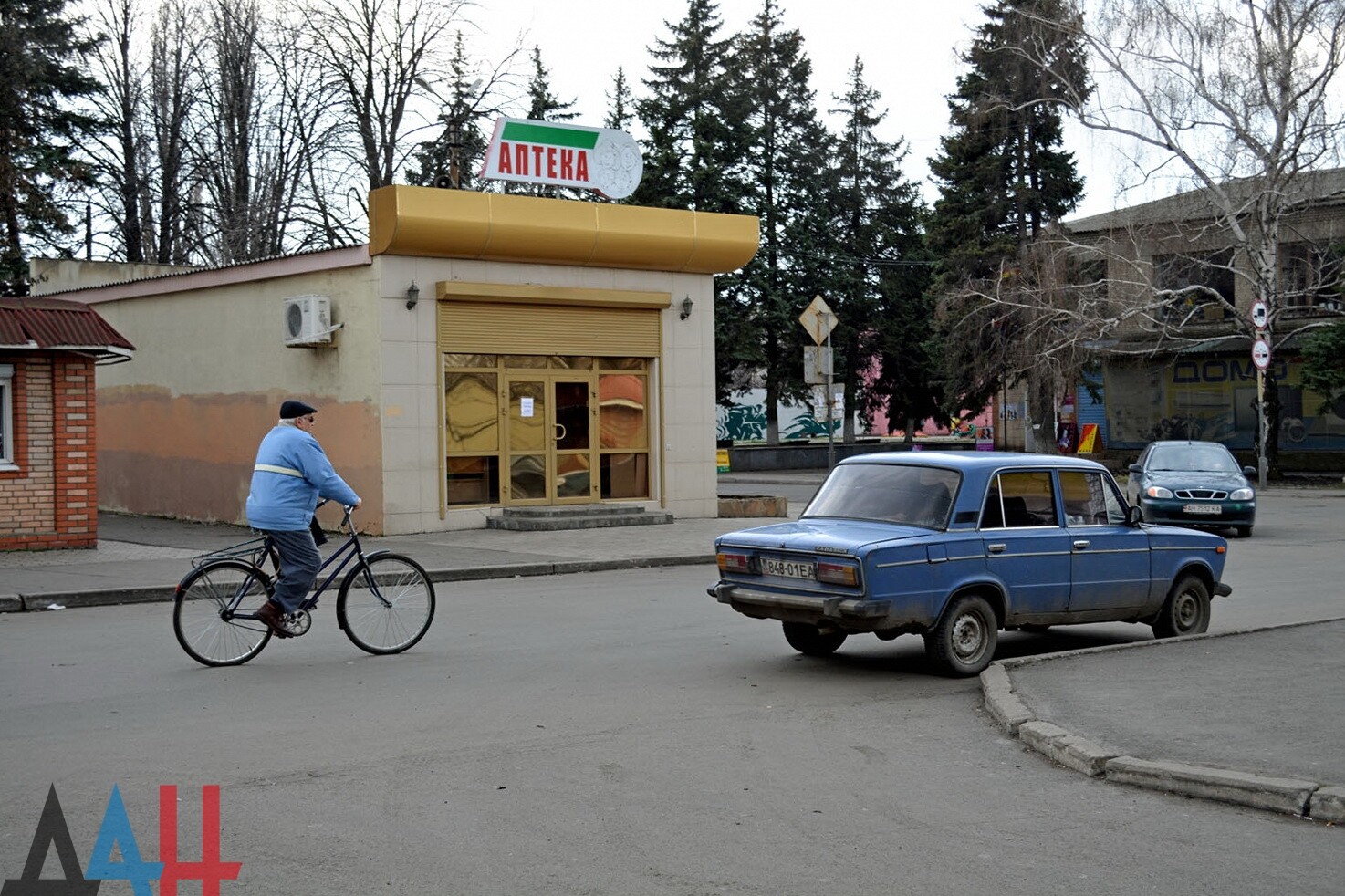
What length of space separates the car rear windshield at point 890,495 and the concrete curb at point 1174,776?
197 cm

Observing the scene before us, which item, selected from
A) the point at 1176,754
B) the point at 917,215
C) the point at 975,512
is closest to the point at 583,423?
the point at 975,512

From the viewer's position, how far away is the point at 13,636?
12.0m

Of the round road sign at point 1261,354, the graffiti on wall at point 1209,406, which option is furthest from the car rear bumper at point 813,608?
the graffiti on wall at point 1209,406

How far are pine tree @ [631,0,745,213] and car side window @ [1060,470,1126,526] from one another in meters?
Result: 39.7

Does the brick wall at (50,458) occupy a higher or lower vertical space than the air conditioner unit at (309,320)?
lower

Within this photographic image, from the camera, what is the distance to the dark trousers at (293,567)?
10.4 metres

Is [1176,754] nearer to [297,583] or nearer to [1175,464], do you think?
[297,583]

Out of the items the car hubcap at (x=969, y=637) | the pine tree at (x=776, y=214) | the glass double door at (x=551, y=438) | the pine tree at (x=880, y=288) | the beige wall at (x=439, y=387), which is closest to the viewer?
the car hubcap at (x=969, y=637)

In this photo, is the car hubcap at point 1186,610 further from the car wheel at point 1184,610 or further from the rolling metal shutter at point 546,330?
the rolling metal shutter at point 546,330

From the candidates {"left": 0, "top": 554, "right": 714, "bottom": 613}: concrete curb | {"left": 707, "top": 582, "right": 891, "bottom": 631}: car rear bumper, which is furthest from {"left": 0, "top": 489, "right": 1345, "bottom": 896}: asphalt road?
{"left": 0, "top": 554, "right": 714, "bottom": 613}: concrete curb

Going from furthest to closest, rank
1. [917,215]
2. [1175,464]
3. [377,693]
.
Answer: [917,215], [1175,464], [377,693]

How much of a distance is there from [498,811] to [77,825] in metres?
1.74

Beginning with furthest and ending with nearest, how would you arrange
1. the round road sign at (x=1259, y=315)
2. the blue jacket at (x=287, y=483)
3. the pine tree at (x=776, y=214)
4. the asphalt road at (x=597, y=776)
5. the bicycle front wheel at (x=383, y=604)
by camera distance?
the pine tree at (x=776, y=214) → the round road sign at (x=1259, y=315) → the bicycle front wheel at (x=383, y=604) → the blue jacket at (x=287, y=483) → the asphalt road at (x=597, y=776)

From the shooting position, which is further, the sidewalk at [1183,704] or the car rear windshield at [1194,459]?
the car rear windshield at [1194,459]
